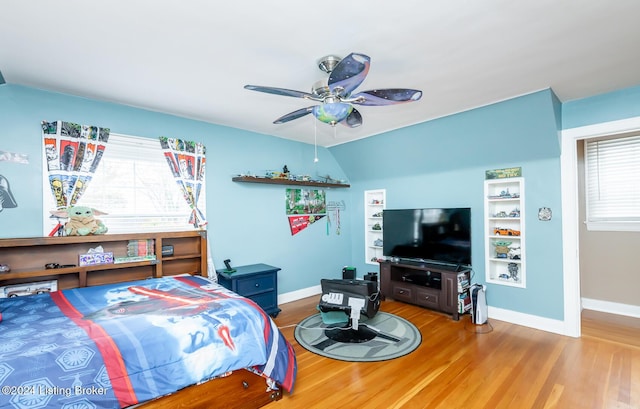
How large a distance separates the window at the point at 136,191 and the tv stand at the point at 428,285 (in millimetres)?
2842

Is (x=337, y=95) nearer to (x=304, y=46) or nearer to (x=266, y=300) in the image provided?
(x=304, y=46)

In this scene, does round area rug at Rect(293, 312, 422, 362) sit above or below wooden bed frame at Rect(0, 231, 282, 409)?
below

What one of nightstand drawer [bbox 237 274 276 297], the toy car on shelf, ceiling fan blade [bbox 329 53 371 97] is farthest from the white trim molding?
nightstand drawer [bbox 237 274 276 297]

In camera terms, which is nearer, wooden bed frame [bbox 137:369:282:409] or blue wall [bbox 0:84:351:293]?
wooden bed frame [bbox 137:369:282:409]

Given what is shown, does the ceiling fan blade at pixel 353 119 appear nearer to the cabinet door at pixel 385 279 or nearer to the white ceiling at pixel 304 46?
the white ceiling at pixel 304 46

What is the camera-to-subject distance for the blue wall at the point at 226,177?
2658 millimetres

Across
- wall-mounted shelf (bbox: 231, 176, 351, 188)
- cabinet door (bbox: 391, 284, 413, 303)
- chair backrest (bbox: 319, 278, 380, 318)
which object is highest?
wall-mounted shelf (bbox: 231, 176, 351, 188)

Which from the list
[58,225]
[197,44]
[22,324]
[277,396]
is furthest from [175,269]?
[197,44]

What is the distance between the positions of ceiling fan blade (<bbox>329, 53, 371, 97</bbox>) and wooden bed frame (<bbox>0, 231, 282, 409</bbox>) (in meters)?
1.96

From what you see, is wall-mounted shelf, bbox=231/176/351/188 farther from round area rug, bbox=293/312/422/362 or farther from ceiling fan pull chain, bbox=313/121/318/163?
round area rug, bbox=293/312/422/362

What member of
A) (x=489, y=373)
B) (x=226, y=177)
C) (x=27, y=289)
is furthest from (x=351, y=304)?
(x=27, y=289)

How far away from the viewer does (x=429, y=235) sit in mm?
4109

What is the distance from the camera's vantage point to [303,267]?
468cm

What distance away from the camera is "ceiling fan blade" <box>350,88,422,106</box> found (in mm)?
2014
